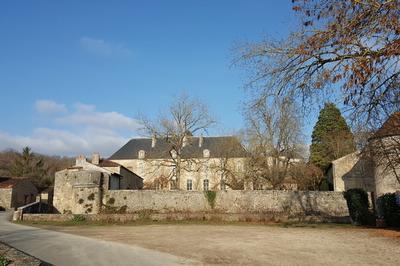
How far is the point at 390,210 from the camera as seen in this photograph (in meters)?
16.7

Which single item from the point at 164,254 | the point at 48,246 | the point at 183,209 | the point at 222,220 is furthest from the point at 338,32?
the point at 183,209

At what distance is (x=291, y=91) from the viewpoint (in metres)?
7.89

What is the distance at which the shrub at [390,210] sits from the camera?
54.0ft

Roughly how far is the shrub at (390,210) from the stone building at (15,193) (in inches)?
1273

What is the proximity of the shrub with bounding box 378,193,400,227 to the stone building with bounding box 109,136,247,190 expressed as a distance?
16.1 meters

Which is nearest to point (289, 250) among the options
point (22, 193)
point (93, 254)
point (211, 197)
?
point (93, 254)

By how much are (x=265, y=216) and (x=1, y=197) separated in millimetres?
26470

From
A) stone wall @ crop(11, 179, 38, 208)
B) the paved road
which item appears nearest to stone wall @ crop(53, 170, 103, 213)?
stone wall @ crop(11, 179, 38, 208)

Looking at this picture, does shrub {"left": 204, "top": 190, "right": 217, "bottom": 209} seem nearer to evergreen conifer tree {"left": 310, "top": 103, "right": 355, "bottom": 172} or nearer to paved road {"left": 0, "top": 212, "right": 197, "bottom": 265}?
paved road {"left": 0, "top": 212, "right": 197, "bottom": 265}

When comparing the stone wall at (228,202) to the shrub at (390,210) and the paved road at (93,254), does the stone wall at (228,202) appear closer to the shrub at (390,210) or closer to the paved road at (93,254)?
the shrub at (390,210)

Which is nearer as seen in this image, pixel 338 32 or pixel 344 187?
pixel 338 32

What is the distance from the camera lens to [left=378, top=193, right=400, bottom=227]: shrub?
16.5 m

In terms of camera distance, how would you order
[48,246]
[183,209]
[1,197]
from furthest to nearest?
[1,197], [183,209], [48,246]

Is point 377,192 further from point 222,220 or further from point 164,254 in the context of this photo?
point 164,254
